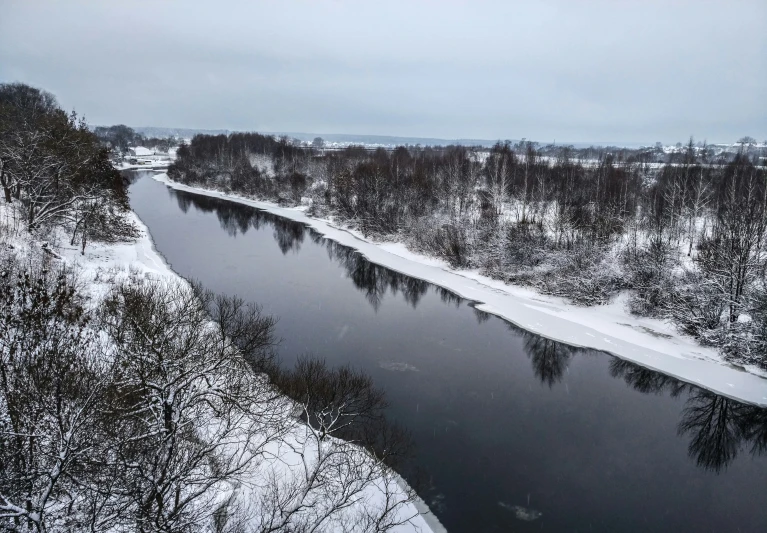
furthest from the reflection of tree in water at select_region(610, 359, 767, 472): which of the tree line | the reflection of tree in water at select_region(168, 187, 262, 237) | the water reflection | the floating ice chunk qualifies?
the reflection of tree in water at select_region(168, 187, 262, 237)

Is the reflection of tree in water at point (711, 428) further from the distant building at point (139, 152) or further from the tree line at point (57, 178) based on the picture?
the distant building at point (139, 152)

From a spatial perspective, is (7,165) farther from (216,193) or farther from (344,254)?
(216,193)

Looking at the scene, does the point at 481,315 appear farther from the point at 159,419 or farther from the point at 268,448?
the point at 159,419

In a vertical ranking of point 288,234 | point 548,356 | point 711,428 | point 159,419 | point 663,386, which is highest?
point 159,419

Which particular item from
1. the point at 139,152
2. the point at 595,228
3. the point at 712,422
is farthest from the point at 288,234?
the point at 139,152

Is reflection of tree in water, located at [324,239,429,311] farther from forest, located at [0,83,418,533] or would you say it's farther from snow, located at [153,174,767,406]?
forest, located at [0,83,418,533]

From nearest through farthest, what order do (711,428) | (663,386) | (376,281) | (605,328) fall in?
(711,428) < (663,386) < (605,328) < (376,281)
